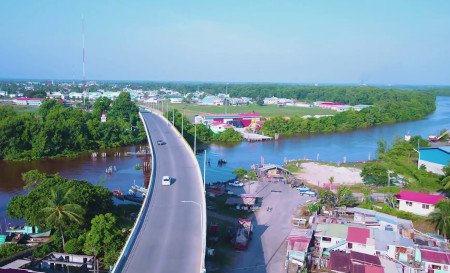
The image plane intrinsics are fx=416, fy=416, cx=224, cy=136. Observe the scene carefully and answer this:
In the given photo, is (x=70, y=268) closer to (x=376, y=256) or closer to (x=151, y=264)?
(x=151, y=264)

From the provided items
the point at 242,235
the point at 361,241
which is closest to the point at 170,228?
the point at 242,235

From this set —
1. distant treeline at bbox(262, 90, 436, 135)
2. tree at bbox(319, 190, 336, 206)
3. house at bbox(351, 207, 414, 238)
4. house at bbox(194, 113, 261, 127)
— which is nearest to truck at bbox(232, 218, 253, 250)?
house at bbox(351, 207, 414, 238)

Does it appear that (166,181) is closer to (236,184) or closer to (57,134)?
(236,184)

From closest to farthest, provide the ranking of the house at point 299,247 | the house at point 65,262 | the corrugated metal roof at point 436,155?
the house at point 65,262, the house at point 299,247, the corrugated metal roof at point 436,155

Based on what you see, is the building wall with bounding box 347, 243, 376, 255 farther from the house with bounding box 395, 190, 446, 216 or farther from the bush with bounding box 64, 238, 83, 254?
the bush with bounding box 64, 238, 83, 254

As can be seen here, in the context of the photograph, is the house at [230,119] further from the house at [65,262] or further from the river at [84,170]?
the house at [65,262]

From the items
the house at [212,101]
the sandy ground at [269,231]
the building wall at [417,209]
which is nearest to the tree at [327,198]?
the sandy ground at [269,231]

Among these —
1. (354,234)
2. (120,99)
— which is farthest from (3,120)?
(354,234)
